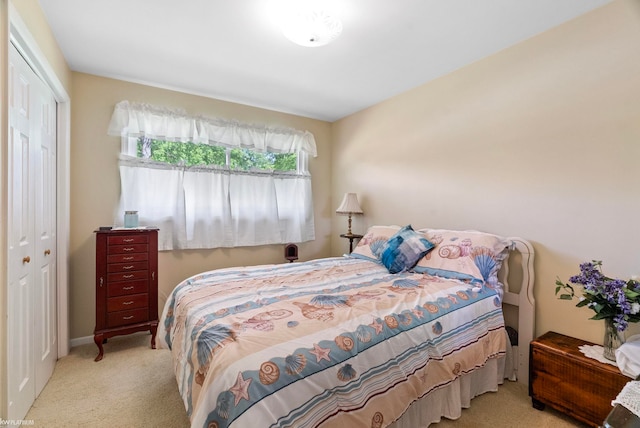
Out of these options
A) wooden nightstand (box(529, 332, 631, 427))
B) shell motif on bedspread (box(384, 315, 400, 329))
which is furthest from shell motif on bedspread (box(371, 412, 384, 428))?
wooden nightstand (box(529, 332, 631, 427))

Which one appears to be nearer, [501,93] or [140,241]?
[501,93]

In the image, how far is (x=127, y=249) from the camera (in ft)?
8.31

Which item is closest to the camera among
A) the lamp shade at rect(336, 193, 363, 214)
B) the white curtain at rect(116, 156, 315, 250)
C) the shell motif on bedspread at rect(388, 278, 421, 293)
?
the shell motif on bedspread at rect(388, 278, 421, 293)

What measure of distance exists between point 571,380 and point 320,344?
1.59m

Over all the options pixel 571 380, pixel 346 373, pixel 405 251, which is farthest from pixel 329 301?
pixel 571 380

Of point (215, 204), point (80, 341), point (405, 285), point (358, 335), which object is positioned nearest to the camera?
point (358, 335)

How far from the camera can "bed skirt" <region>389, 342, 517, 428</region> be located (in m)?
1.55

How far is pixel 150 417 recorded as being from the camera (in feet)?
5.81

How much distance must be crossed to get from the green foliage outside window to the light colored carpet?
6.47 feet

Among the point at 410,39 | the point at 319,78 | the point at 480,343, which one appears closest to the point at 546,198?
the point at 480,343

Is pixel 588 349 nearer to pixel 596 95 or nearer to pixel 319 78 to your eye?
pixel 596 95

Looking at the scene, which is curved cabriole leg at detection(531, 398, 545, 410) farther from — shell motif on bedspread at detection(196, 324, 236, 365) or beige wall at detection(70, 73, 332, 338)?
beige wall at detection(70, 73, 332, 338)

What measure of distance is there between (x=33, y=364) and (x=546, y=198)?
3.69 m

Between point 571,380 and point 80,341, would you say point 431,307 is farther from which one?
point 80,341
